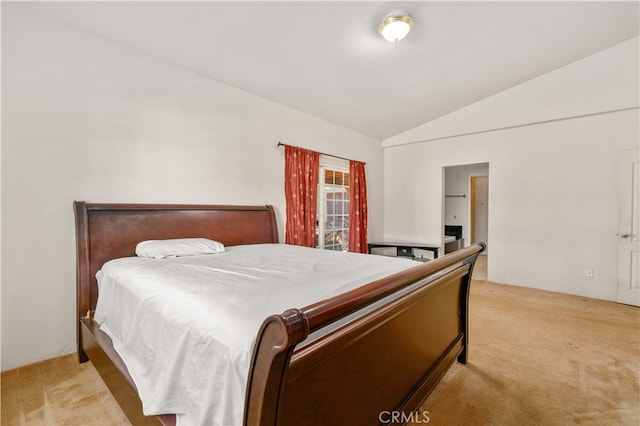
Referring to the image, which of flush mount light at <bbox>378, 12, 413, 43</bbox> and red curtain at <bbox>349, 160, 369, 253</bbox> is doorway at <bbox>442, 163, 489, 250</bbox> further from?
flush mount light at <bbox>378, 12, 413, 43</bbox>

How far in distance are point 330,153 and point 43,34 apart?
3.30 meters

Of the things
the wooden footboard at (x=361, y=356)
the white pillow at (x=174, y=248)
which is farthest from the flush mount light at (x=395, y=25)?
the white pillow at (x=174, y=248)

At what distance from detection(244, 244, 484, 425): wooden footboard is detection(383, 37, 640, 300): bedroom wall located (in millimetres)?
3047

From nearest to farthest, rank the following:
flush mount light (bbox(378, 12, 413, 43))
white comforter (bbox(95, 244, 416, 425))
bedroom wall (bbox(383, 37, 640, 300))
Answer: white comforter (bbox(95, 244, 416, 425)), flush mount light (bbox(378, 12, 413, 43)), bedroom wall (bbox(383, 37, 640, 300))

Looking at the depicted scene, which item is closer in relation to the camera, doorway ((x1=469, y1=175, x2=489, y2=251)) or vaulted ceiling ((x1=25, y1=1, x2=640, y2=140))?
vaulted ceiling ((x1=25, y1=1, x2=640, y2=140))

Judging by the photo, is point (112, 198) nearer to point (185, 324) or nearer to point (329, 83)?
point (185, 324)

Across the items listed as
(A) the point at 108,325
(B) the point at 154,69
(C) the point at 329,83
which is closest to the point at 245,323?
(A) the point at 108,325

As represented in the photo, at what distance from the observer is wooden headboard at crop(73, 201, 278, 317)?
212cm

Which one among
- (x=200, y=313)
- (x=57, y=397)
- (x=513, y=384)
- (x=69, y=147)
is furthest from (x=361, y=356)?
(x=69, y=147)

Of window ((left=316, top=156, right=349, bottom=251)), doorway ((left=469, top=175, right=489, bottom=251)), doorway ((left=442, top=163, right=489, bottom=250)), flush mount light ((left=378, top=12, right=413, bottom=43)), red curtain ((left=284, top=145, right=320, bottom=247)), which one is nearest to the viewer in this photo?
flush mount light ((left=378, top=12, right=413, bottom=43))

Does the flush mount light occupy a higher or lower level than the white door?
higher

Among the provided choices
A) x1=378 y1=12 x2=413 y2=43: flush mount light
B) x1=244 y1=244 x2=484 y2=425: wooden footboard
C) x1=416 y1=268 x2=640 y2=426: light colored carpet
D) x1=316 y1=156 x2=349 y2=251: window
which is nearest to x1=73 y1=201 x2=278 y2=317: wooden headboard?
x1=316 y1=156 x2=349 y2=251: window

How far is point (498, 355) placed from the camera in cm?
222

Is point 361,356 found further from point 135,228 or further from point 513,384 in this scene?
point 135,228
